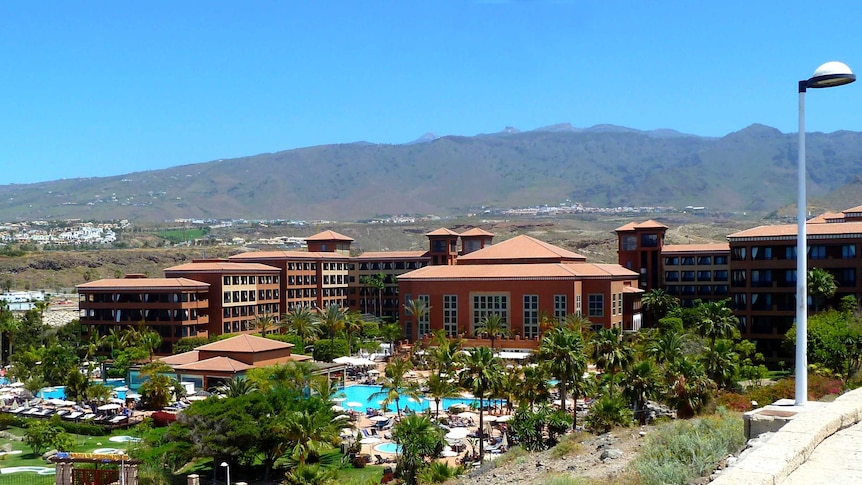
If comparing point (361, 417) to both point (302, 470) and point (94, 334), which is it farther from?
point (94, 334)

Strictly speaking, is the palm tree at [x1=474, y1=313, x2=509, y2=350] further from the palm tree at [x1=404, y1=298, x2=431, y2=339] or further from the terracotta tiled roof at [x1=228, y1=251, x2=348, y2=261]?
the terracotta tiled roof at [x1=228, y1=251, x2=348, y2=261]

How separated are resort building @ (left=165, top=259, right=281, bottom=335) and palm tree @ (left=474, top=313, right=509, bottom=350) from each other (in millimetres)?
22927

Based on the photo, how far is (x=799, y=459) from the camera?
15.0 metres

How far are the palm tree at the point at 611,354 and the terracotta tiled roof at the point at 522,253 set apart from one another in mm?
38638

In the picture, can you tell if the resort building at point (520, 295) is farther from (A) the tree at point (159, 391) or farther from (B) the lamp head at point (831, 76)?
(B) the lamp head at point (831, 76)

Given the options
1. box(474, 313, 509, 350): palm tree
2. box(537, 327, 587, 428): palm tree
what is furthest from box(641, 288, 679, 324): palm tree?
box(537, 327, 587, 428): palm tree

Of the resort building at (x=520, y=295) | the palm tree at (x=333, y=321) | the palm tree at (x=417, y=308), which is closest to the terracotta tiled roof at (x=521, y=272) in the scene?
the resort building at (x=520, y=295)

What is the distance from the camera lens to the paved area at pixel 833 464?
14273 millimetres

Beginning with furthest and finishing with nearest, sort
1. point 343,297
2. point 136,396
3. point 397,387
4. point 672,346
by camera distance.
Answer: point 343,297, point 136,396, point 397,387, point 672,346

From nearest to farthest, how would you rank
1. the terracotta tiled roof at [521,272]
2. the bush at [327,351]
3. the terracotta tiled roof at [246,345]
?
the terracotta tiled roof at [246,345]
the bush at [327,351]
the terracotta tiled roof at [521,272]

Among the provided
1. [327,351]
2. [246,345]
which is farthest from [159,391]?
[327,351]

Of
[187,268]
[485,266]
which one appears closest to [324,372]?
[485,266]

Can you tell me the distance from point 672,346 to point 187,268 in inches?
2150

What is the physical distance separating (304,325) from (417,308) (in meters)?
10.2
